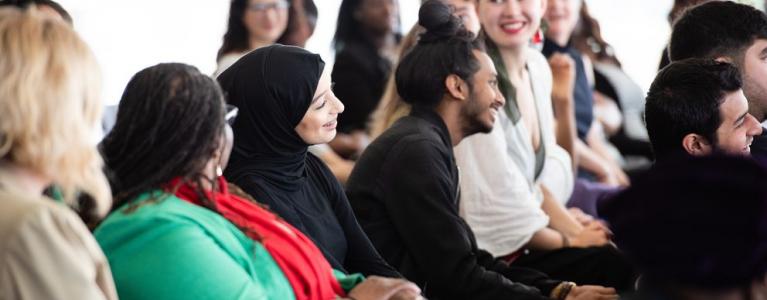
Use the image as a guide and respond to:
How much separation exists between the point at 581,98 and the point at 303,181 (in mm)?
2729

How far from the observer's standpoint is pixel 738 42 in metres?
3.83

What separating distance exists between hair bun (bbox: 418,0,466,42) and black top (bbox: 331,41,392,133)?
204cm


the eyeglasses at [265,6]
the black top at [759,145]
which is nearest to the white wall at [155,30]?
the eyeglasses at [265,6]

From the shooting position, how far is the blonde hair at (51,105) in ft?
7.18

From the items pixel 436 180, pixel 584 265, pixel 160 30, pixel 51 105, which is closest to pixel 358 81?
pixel 160 30

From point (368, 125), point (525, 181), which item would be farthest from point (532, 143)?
point (368, 125)

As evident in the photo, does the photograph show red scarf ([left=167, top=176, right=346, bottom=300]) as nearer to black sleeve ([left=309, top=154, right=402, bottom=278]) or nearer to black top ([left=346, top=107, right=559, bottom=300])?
black sleeve ([left=309, top=154, right=402, bottom=278])

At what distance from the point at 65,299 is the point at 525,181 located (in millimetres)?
2250

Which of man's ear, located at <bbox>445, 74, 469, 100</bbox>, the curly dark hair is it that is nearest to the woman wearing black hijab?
the curly dark hair

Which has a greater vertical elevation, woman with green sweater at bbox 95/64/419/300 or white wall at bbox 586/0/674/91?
woman with green sweater at bbox 95/64/419/300

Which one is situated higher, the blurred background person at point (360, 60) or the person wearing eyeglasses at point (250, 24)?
the person wearing eyeglasses at point (250, 24)

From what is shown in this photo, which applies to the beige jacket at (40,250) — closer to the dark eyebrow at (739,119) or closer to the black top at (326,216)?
the black top at (326,216)

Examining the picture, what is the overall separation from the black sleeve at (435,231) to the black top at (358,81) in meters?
2.36

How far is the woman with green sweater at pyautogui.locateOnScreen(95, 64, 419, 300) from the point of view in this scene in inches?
100
